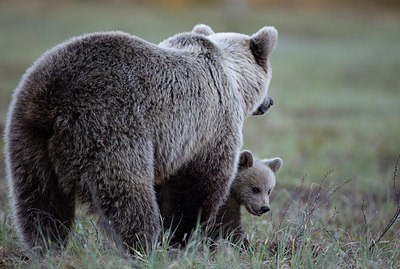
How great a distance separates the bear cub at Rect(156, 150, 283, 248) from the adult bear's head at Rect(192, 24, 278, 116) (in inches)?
24.6

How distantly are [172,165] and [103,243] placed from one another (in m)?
0.87

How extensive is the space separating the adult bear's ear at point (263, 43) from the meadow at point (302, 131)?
1.40 metres

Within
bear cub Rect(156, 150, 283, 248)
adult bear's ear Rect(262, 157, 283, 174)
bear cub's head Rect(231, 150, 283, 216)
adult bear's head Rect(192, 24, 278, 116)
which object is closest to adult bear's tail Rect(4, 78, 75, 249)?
bear cub Rect(156, 150, 283, 248)

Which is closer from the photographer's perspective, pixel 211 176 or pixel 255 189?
pixel 211 176

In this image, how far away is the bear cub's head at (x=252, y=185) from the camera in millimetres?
5094

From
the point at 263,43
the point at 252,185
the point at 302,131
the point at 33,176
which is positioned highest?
the point at 263,43

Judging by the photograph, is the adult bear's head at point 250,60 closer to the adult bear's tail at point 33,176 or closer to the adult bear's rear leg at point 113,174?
the adult bear's rear leg at point 113,174

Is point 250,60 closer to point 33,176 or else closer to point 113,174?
point 113,174

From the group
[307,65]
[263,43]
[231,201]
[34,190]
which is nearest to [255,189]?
[231,201]

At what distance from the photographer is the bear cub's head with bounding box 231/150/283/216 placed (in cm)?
509

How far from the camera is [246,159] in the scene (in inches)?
206

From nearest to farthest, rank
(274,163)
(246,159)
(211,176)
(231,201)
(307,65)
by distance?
(211,176) → (231,201) → (246,159) → (274,163) → (307,65)

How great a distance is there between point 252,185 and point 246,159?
280 millimetres

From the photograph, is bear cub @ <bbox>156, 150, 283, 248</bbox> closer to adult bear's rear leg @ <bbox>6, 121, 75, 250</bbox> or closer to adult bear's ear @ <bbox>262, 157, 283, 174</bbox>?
adult bear's ear @ <bbox>262, 157, 283, 174</bbox>
